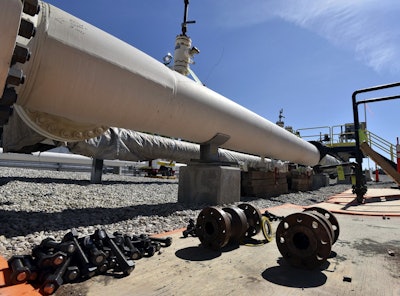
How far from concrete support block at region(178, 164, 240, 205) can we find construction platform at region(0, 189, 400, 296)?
2262 millimetres

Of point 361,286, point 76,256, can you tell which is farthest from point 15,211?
point 361,286

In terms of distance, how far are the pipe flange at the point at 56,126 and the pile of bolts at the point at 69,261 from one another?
226 centimetres

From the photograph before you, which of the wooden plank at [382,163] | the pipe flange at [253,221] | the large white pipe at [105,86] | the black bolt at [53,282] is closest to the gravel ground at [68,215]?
the black bolt at [53,282]

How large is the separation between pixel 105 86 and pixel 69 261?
7.32ft

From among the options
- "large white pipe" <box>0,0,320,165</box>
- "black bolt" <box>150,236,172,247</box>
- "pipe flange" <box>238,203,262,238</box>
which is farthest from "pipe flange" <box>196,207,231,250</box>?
"large white pipe" <box>0,0,320,165</box>

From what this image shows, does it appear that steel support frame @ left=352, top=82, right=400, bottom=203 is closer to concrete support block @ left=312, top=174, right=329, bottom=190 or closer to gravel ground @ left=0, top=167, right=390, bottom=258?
gravel ground @ left=0, top=167, right=390, bottom=258

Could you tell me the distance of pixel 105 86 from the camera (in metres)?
3.49

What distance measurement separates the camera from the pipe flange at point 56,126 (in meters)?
3.78

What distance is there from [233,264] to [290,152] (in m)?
7.31

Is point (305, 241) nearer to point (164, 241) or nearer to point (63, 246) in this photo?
point (164, 241)

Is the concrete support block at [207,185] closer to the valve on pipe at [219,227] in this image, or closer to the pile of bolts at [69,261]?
the valve on pipe at [219,227]

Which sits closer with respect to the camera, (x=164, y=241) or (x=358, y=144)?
(x=164, y=241)

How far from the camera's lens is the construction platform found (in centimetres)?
190

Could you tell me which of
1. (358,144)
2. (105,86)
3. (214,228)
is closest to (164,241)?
(214,228)
